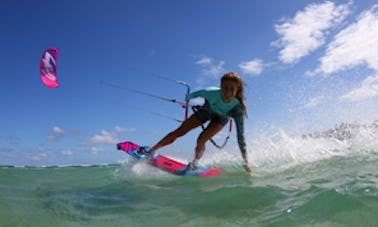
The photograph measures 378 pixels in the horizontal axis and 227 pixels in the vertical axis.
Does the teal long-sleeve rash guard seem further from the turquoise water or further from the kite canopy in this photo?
the kite canopy

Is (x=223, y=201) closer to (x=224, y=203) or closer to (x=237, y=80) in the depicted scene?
(x=224, y=203)

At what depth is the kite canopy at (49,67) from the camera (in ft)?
27.5

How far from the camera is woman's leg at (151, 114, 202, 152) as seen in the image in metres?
8.65

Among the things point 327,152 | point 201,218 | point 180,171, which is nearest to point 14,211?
point 201,218

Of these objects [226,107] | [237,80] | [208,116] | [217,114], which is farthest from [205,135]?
[237,80]

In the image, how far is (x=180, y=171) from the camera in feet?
27.6

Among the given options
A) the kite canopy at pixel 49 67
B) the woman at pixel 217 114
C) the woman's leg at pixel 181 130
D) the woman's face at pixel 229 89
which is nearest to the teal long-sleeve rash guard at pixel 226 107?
the woman at pixel 217 114

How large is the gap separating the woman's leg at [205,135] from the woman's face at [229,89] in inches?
41.8

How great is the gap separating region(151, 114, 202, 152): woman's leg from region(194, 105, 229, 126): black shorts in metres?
0.10

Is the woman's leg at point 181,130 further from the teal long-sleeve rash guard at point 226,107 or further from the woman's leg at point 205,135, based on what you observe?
the teal long-sleeve rash guard at point 226,107

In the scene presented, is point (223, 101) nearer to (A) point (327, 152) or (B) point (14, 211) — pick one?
(A) point (327, 152)

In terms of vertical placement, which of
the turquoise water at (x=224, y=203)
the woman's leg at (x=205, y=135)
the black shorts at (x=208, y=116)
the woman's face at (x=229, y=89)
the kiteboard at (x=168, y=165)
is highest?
the woman's face at (x=229, y=89)

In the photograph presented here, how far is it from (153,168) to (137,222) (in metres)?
4.65

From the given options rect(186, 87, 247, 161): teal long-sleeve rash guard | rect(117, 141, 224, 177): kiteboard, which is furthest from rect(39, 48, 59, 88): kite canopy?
rect(186, 87, 247, 161): teal long-sleeve rash guard
